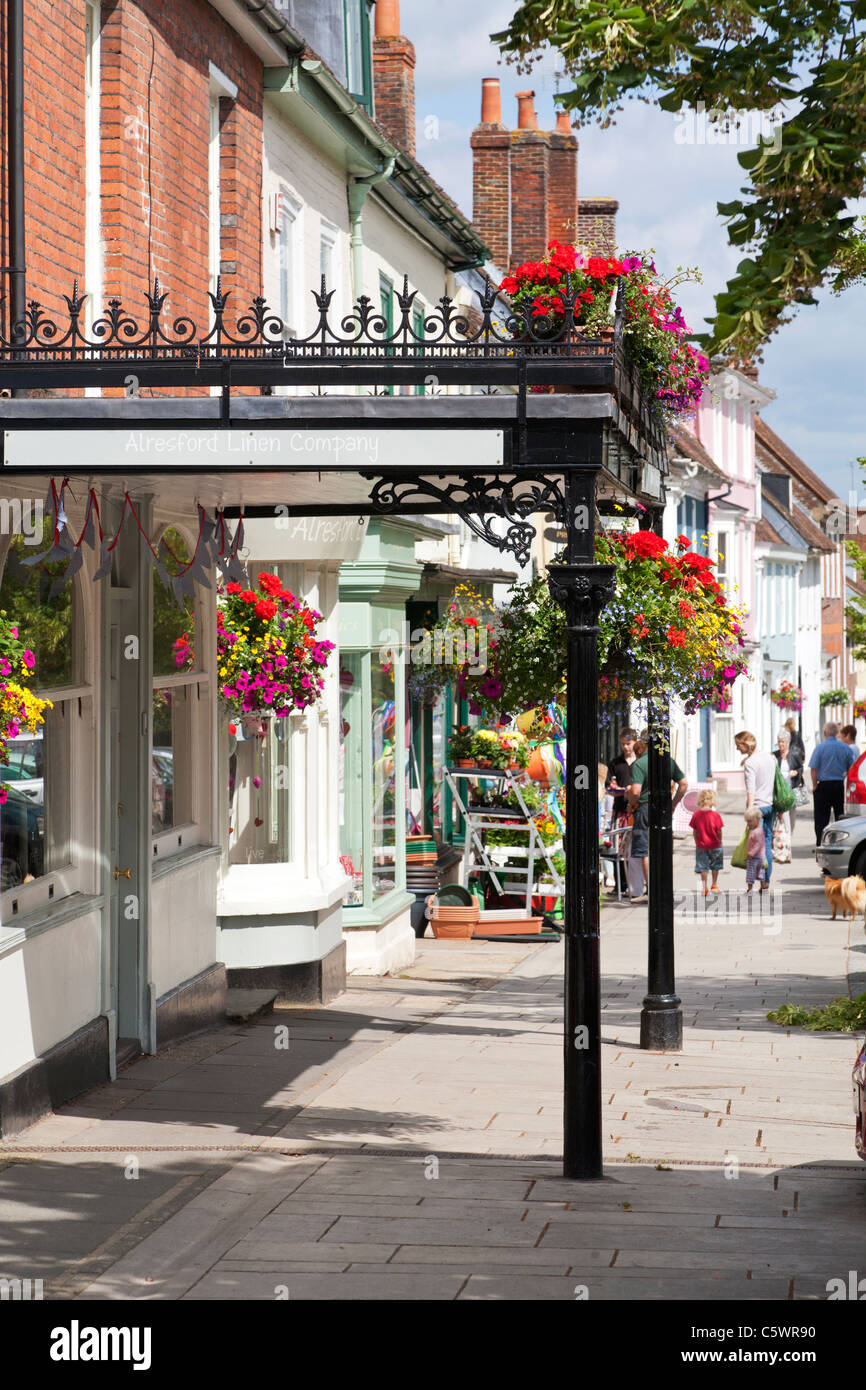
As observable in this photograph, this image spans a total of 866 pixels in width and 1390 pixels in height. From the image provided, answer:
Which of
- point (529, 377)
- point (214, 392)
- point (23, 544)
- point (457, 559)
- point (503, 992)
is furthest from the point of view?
point (457, 559)

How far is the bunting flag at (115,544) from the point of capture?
777 centimetres

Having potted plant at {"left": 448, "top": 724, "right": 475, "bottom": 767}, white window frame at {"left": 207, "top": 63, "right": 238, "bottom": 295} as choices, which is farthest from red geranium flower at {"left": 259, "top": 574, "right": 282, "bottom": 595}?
potted plant at {"left": 448, "top": 724, "right": 475, "bottom": 767}

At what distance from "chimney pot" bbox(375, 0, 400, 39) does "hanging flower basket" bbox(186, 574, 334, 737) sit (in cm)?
1178

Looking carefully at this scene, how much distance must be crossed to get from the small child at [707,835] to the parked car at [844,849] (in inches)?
47.4

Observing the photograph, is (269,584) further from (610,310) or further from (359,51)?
(359,51)

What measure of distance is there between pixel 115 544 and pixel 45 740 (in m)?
1.09

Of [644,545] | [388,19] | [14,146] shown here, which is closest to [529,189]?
[388,19]

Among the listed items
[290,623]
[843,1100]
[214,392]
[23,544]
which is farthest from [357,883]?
[23,544]

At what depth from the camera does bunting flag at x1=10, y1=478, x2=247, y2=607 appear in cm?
777

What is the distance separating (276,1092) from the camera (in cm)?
932

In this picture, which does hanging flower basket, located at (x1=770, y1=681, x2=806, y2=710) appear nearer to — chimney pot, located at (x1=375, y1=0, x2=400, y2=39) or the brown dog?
chimney pot, located at (x1=375, y1=0, x2=400, y2=39)

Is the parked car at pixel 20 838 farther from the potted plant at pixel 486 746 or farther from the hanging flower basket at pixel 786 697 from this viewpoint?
the hanging flower basket at pixel 786 697
